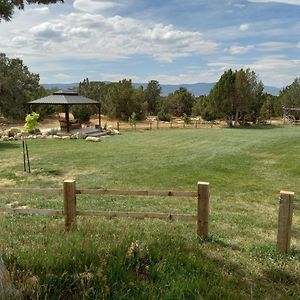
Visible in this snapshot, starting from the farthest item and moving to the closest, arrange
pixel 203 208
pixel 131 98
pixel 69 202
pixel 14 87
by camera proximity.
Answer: pixel 131 98 → pixel 14 87 → pixel 69 202 → pixel 203 208

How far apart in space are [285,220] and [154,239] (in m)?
2.00

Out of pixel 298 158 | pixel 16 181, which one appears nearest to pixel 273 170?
pixel 298 158

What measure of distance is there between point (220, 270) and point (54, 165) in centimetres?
1356

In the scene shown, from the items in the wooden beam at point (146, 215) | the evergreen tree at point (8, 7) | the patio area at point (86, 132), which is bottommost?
the patio area at point (86, 132)

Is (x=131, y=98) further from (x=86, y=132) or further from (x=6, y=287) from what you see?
(x=6, y=287)

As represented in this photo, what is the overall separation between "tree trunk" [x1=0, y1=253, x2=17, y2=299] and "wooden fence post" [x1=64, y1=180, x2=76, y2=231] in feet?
9.50

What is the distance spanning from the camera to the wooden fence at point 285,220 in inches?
214

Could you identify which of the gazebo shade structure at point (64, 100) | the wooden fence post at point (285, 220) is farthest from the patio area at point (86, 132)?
the wooden fence post at point (285, 220)

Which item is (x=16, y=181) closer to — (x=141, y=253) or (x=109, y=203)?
(x=109, y=203)

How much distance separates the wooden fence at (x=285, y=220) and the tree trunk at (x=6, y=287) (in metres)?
3.87

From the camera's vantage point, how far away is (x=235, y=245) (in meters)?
6.11

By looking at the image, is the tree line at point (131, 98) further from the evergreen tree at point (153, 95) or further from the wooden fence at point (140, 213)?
the wooden fence at point (140, 213)

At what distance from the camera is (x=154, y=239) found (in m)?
5.21

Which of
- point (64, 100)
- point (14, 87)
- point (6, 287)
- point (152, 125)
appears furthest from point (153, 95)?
point (6, 287)
